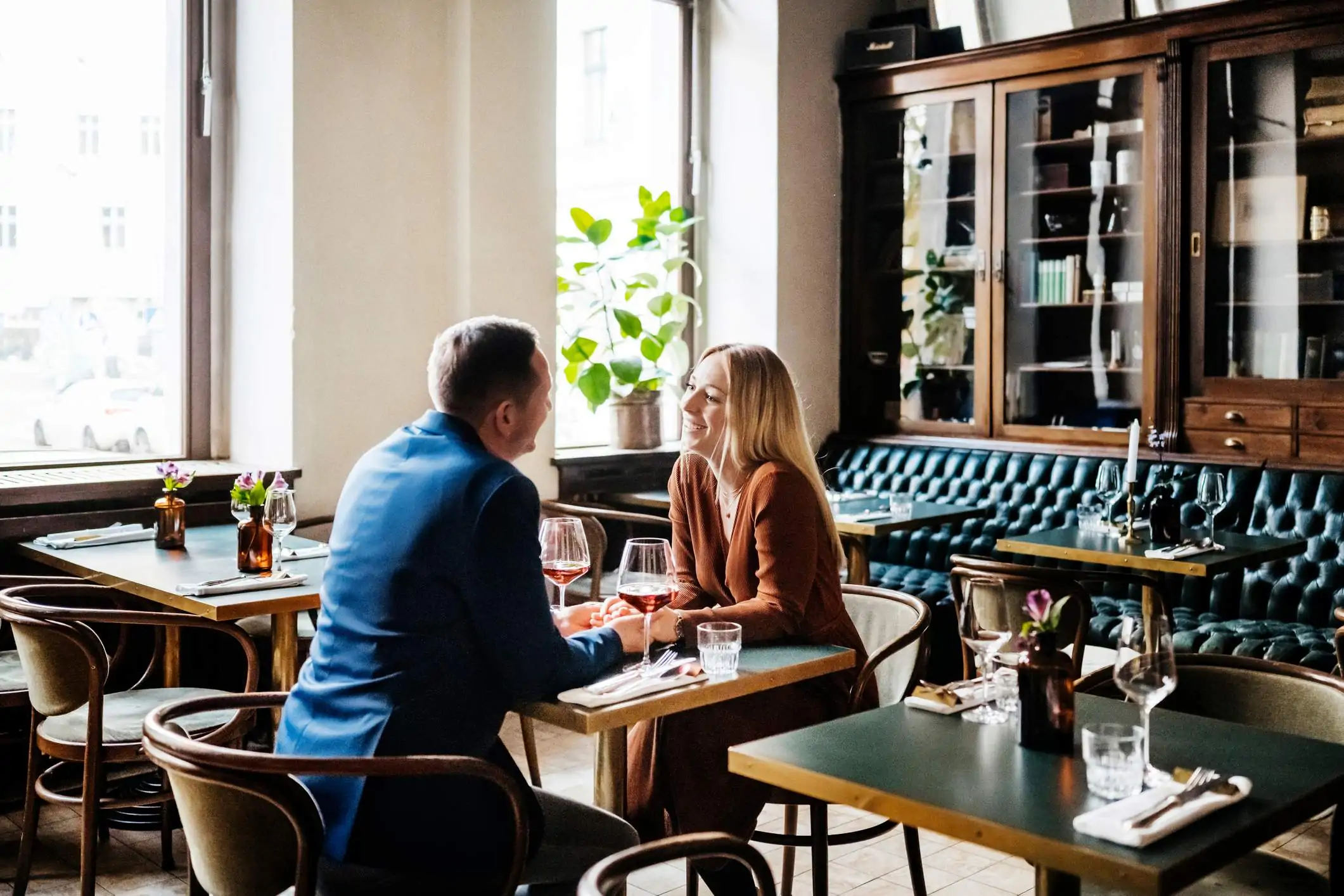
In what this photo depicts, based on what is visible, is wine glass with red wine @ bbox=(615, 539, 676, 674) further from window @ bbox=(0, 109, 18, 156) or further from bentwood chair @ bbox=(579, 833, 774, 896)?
window @ bbox=(0, 109, 18, 156)

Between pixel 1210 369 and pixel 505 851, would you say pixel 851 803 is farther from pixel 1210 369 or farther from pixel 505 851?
pixel 1210 369

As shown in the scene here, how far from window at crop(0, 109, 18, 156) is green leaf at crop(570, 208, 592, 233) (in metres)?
2.22

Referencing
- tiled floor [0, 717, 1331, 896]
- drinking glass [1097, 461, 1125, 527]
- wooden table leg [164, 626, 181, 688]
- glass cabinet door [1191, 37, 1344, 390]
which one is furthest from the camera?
glass cabinet door [1191, 37, 1344, 390]

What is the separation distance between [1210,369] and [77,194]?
433 centimetres

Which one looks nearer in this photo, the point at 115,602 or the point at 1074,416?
the point at 115,602

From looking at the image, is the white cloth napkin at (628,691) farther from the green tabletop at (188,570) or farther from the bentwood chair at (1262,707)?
the green tabletop at (188,570)

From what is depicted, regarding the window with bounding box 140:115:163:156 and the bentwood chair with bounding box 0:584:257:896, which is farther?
the window with bounding box 140:115:163:156

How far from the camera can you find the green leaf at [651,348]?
19.8ft

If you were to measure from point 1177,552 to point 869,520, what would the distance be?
3.54ft

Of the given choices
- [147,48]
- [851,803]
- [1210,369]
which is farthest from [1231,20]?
[851,803]

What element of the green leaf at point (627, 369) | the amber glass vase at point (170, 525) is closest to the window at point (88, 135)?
the amber glass vase at point (170, 525)

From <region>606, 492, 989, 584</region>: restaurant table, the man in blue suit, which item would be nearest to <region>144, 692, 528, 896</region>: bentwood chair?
the man in blue suit

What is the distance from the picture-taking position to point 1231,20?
5.23 metres

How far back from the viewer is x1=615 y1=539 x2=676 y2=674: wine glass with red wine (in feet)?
7.54
